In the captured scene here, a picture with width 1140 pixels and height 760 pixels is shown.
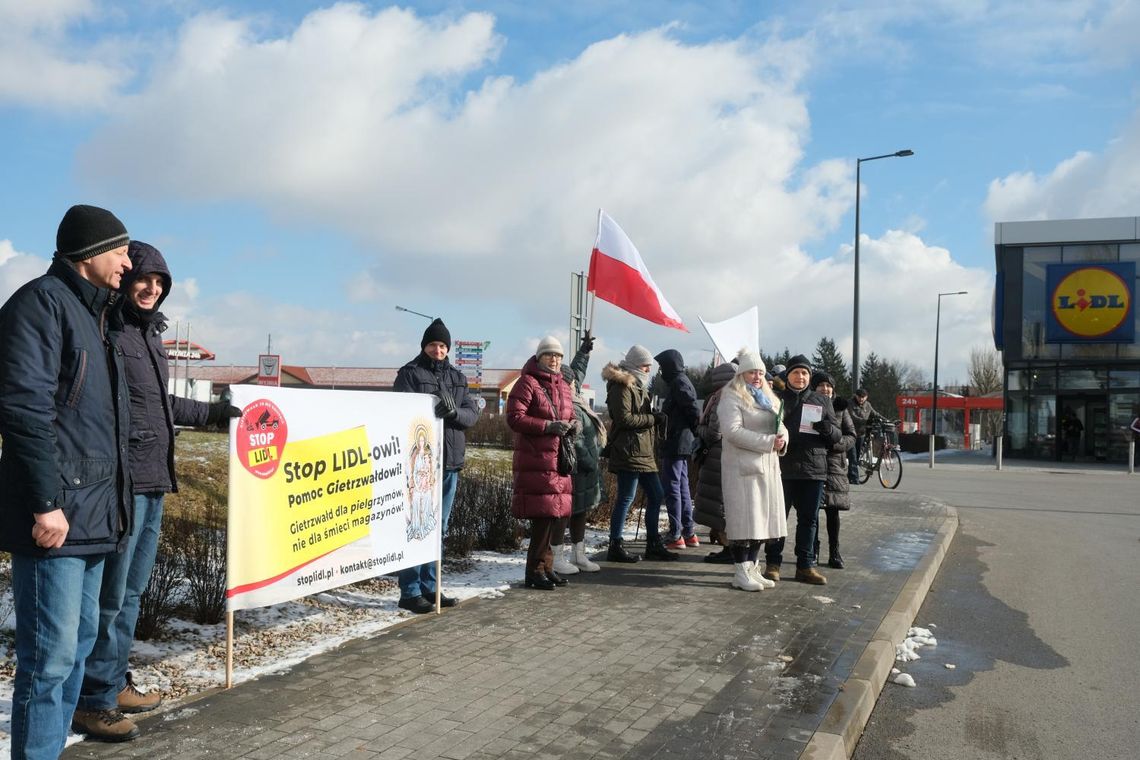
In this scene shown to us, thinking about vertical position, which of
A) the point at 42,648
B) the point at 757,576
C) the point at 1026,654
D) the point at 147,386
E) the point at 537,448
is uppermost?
the point at 147,386

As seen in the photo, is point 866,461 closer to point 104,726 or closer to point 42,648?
point 104,726

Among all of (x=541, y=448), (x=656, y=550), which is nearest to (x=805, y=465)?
(x=656, y=550)

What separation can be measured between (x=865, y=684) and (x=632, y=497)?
385cm

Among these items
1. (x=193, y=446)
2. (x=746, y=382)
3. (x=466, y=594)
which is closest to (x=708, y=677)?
(x=466, y=594)

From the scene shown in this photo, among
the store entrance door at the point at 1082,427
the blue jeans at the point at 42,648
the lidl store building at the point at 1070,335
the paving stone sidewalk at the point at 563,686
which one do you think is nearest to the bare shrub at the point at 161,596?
the paving stone sidewalk at the point at 563,686

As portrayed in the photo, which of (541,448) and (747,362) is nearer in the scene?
(541,448)

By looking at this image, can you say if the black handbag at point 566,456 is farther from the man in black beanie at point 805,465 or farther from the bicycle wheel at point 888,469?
the bicycle wheel at point 888,469

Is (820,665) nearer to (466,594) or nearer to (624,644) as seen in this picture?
(624,644)

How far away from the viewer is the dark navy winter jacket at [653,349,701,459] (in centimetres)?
859

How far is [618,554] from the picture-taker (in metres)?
8.59

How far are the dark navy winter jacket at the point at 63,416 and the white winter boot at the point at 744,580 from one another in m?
5.13

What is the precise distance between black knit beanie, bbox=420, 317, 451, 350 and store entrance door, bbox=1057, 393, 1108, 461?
3208 centimetres

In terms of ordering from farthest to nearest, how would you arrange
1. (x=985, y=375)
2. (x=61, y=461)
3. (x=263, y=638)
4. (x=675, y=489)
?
(x=985, y=375) → (x=675, y=489) → (x=263, y=638) → (x=61, y=461)

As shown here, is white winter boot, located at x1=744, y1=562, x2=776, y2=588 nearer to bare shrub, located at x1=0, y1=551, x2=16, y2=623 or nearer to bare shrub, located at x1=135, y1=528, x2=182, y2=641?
bare shrub, located at x1=135, y1=528, x2=182, y2=641
